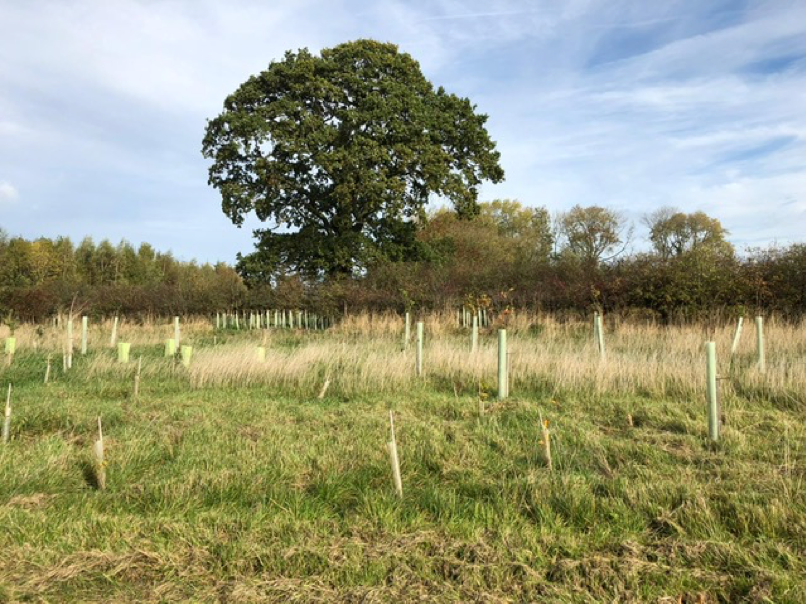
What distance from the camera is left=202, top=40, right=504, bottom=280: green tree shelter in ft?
85.8

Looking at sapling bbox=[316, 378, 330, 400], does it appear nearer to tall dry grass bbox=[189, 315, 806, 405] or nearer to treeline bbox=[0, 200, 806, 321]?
tall dry grass bbox=[189, 315, 806, 405]

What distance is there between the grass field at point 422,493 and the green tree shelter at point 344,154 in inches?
753

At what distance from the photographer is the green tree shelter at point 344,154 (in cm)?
2614

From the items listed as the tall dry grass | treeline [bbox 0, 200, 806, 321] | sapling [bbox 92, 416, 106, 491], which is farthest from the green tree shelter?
sapling [bbox 92, 416, 106, 491]

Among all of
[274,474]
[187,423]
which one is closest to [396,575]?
[274,474]

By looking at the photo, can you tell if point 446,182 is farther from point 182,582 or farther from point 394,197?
point 182,582

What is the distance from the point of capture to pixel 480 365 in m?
9.17

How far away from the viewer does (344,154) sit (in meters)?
25.4

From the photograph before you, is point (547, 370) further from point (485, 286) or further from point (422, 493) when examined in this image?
point (485, 286)

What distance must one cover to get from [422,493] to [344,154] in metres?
22.7

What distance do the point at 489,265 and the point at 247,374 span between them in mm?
15725

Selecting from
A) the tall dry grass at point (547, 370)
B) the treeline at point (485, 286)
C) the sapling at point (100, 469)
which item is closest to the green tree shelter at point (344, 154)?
the treeline at point (485, 286)

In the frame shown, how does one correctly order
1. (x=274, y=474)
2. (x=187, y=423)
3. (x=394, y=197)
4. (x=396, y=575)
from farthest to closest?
(x=394, y=197), (x=187, y=423), (x=274, y=474), (x=396, y=575)

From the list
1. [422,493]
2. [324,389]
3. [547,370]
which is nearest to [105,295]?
[324,389]
